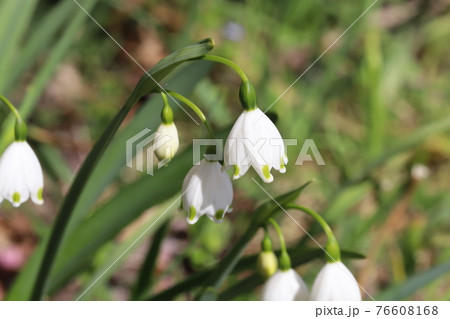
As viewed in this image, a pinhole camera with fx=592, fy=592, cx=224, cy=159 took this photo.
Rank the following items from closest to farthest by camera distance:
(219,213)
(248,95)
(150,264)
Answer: (248,95) < (219,213) < (150,264)

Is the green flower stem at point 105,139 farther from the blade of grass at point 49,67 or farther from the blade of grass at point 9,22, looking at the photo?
the blade of grass at point 9,22

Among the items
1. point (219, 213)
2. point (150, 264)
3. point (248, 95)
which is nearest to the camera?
point (248, 95)

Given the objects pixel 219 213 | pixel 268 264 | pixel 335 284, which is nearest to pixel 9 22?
pixel 219 213

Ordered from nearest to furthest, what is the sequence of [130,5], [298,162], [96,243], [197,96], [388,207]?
1. [96,243]
2. [388,207]
3. [298,162]
4. [197,96]
5. [130,5]

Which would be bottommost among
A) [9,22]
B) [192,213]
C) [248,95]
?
[192,213]

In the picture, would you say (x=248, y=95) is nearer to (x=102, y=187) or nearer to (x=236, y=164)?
(x=236, y=164)
